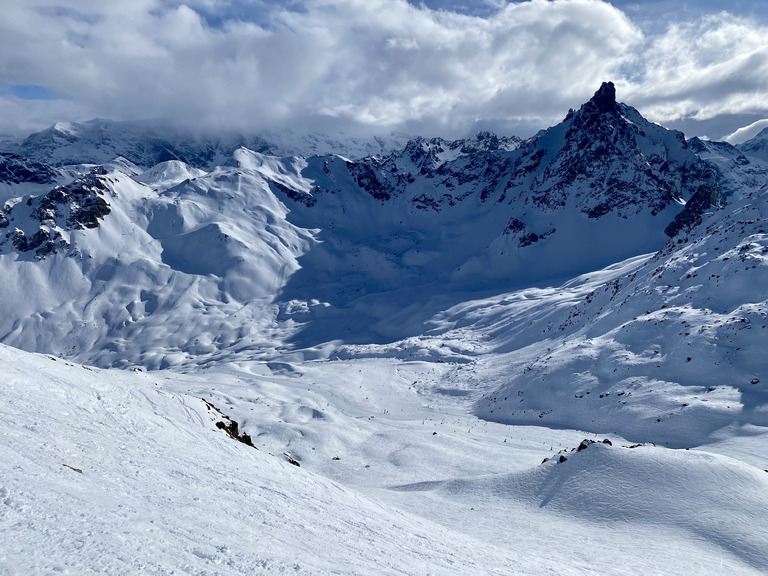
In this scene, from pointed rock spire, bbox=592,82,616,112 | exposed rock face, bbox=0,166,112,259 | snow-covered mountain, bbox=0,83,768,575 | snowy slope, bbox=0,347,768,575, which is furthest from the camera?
pointed rock spire, bbox=592,82,616,112

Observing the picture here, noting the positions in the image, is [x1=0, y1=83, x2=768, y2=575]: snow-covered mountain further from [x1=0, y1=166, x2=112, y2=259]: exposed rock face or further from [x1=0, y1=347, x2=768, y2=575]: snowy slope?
[x1=0, y1=166, x2=112, y2=259]: exposed rock face

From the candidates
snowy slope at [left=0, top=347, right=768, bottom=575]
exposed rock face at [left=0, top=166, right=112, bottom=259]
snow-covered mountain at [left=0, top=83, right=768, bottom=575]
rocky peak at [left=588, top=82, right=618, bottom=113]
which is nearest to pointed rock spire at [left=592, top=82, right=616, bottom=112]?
rocky peak at [left=588, top=82, right=618, bottom=113]

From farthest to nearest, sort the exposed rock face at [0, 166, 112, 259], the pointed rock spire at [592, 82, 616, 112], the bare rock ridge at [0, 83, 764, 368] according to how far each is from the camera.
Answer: the pointed rock spire at [592, 82, 616, 112] → the exposed rock face at [0, 166, 112, 259] → the bare rock ridge at [0, 83, 764, 368]

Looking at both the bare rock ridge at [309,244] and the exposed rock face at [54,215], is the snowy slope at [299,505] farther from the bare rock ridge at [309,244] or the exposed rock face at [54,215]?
the exposed rock face at [54,215]

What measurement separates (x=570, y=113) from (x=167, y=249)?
155 meters

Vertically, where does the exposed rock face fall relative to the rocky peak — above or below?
below

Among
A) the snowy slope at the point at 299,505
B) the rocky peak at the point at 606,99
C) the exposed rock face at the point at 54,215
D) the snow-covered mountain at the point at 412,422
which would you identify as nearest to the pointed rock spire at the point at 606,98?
Result: the rocky peak at the point at 606,99

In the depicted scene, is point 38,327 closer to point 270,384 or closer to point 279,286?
point 279,286

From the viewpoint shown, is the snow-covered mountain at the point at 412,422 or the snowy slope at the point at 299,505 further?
the snow-covered mountain at the point at 412,422

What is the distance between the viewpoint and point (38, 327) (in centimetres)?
11494

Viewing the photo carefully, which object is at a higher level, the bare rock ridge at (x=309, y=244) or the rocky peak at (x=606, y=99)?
the rocky peak at (x=606, y=99)

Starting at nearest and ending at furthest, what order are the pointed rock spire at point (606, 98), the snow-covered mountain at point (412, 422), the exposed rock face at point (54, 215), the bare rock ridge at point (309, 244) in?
the snow-covered mountain at point (412, 422)
the bare rock ridge at point (309, 244)
the exposed rock face at point (54, 215)
the pointed rock spire at point (606, 98)

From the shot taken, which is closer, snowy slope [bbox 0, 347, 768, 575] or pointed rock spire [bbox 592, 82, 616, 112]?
snowy slope [bbox 0, 347, 768, 575]

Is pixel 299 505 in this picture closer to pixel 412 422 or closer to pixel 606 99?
pixel 412 422
